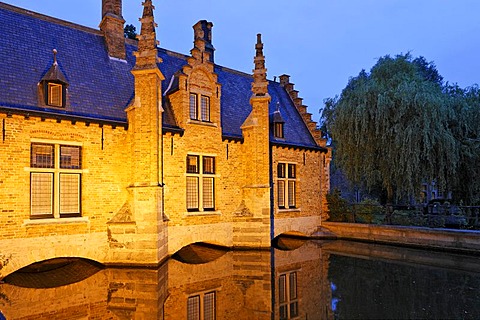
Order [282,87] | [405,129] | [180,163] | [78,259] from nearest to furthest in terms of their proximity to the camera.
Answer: [78,259] → [180,163] → [405,129] → [282,87]

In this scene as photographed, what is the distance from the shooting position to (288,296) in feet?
25.6

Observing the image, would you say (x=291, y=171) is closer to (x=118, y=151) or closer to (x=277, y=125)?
(x=277, y=125)

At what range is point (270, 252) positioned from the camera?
41.1 feet

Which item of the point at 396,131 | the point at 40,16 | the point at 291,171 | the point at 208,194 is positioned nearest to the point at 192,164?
the point at 208,194

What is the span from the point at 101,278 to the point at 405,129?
1348 centimetres

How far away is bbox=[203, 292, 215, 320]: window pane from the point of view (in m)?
6.74

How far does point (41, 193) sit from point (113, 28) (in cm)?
683

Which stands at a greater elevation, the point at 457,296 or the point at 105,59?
the point at 105,59

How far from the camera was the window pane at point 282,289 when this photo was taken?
7.60 meters

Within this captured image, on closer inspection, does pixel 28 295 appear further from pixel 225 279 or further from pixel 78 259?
pixel 225 279

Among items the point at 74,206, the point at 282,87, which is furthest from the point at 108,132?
the point at 282,87

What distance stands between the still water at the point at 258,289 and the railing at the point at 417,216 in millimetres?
2390

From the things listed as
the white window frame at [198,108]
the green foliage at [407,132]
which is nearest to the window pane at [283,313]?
the white window frame at [198,108]

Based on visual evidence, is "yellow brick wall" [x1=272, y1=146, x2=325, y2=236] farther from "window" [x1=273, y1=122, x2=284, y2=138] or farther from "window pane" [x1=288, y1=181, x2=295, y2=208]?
"window" [x1=273, y1=122, x2=284, y2=138]
